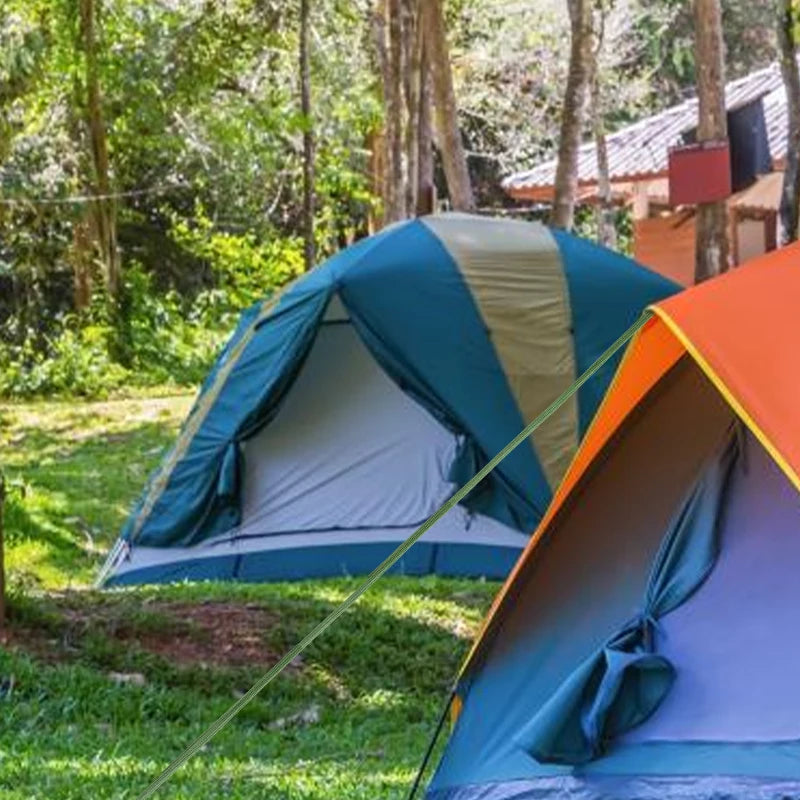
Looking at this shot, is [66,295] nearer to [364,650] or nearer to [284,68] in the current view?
[284,68]

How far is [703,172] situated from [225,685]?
7.58 m

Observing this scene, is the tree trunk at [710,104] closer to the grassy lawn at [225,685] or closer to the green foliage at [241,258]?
the grassy lawn at [225,685]

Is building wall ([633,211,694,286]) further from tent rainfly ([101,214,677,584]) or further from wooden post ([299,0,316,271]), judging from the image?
tent rainfly ([101,214,677,584])

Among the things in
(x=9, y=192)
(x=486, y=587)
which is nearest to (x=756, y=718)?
(x=486, y=587)

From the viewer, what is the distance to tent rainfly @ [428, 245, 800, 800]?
4.53 metres

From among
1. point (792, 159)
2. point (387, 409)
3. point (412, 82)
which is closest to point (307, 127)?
point (412, 82)

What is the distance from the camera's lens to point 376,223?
26.0 m

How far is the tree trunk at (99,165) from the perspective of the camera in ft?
72.5

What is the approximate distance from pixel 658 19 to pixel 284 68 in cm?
820

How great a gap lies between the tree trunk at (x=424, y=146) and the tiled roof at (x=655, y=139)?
7.92 ft

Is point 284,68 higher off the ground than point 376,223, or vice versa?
point 284,68

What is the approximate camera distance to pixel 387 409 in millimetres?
10094

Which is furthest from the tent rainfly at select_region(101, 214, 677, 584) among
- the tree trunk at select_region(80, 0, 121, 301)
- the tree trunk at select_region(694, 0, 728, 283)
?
the tree trunk at select_region(80, 0, 121, 301)

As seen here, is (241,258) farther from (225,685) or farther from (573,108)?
(225,685)
